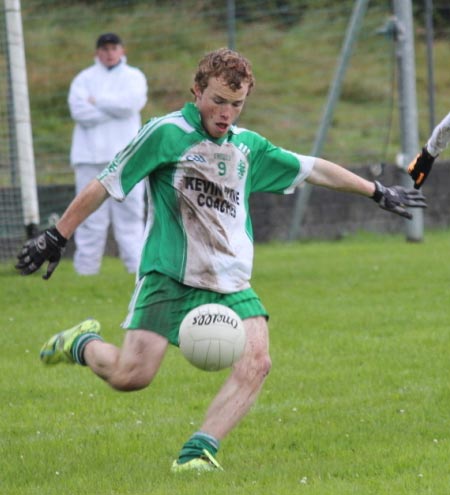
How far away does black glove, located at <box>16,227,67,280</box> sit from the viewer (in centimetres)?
622

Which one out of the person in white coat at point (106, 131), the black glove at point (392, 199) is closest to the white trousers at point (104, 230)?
the person in white coat at point (106, 131)

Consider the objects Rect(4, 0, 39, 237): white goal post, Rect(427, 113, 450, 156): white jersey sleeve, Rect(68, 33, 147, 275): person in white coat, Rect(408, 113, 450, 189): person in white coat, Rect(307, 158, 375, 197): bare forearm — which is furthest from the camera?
Rect(68, 33, 147, 275): person in white coat

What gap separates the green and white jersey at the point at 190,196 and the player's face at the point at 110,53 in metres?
7.63

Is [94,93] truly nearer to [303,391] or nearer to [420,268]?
[420,268]

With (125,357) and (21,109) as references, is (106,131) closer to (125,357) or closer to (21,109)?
(21,109)

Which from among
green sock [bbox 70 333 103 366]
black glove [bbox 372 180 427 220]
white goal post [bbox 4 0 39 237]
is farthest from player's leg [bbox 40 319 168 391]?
white goal post [bbox 4 0 39 237]

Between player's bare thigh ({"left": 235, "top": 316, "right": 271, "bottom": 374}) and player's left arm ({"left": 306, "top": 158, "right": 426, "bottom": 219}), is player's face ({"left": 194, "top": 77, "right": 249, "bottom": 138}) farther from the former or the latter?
player's bare thigh ({"left": 235, "top": 316, "right": 271, "bottom": 374})

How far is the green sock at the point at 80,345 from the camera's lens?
6578 millimetres

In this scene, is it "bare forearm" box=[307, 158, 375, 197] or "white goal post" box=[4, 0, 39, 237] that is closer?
"bare forearm" box=[307, 158, 375, 197]

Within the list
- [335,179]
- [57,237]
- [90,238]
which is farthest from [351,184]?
[90,238]

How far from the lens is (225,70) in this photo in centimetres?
617

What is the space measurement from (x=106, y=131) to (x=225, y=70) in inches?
313

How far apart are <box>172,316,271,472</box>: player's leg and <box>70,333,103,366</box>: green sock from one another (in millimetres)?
721

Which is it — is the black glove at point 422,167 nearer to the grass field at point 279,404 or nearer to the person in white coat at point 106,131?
the grass field at point 279,404
